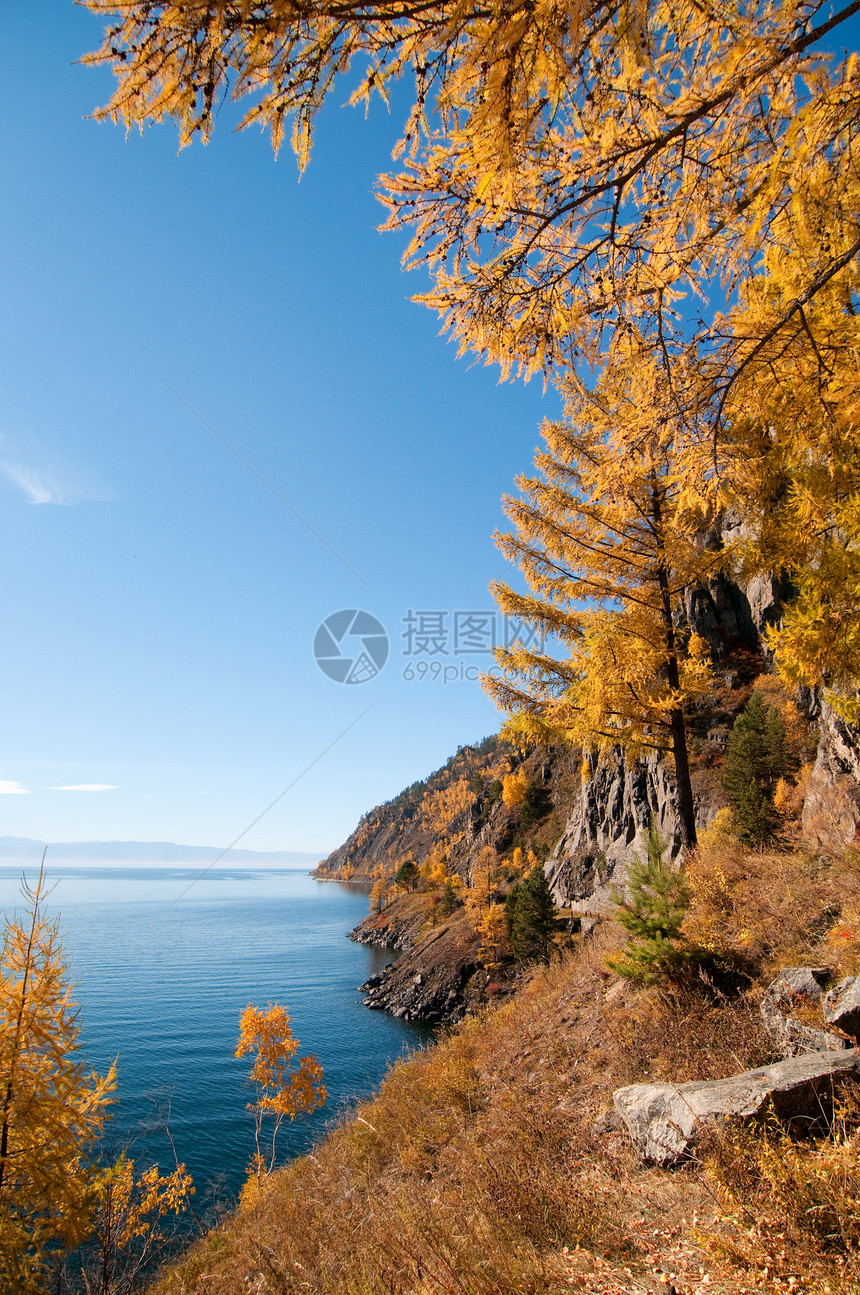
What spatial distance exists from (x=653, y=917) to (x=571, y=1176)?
3.25m

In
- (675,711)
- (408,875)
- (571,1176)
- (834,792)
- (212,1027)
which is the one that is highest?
(675,711)

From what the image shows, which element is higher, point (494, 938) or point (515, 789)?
point (515, 789)

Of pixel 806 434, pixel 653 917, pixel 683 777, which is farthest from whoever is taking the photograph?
pixel 683 777

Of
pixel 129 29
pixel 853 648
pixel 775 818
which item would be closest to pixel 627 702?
pixel 853 648

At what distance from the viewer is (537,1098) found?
596 centimetres

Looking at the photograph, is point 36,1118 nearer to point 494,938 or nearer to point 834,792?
point 834,792

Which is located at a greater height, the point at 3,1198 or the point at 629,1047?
the point at 629,1047

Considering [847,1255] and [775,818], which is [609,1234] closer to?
[847,1255]

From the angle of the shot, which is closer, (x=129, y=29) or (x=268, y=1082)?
(x=129, y=29)

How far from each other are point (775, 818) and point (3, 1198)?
22722 millimetres

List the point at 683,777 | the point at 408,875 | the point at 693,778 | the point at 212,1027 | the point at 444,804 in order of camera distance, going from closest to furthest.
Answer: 1. the point at 683,777
2. the point at 693,778
3. the point at 212,1027
4. the point at 408,875
5. the point at 444,804

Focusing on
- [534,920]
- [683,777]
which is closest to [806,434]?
[683,777]

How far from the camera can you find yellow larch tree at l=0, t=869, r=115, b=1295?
24.3 ft

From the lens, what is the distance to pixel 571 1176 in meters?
4.05
